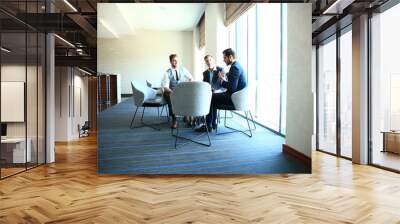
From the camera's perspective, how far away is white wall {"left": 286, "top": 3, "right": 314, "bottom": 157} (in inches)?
168

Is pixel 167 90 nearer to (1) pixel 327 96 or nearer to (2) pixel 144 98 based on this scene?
(2) pixel 144 98

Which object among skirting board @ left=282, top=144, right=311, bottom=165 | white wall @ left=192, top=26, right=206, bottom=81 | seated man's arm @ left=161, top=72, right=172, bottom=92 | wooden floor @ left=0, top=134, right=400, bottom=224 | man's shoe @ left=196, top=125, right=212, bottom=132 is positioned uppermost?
white wall @ left=192, top=26, right=206, bottom=81

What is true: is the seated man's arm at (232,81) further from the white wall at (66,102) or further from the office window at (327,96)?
the white wall at (66,102)

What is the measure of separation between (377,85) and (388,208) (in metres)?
3.02

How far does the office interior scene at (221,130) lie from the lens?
10.3 ft

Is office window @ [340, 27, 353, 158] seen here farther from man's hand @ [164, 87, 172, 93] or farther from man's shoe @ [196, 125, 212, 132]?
man's hand @ [164, 87, 172, 93]

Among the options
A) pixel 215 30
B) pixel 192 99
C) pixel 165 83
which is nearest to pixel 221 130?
pixel 192 99

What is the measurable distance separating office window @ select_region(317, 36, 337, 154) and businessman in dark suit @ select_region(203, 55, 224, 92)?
11.9 feet

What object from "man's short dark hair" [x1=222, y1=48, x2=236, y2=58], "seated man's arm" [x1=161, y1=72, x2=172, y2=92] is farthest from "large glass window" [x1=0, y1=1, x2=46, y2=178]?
"man's short dark hair" [x1=222, y1=48, x2=236, y2=58]

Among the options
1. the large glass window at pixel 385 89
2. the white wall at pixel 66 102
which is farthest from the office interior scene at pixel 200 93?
the white wall at pixel 66 102

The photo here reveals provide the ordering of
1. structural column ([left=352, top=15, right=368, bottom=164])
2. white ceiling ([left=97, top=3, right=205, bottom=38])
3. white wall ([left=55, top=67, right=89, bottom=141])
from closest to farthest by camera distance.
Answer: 1. white ceiling ([left=97, top=3, right=205, bottom=38])
2. structural column ([left=352, top=15, right=368, bottom=164])
3. white wall ([left=55, top=67, right=89, bottom=141])

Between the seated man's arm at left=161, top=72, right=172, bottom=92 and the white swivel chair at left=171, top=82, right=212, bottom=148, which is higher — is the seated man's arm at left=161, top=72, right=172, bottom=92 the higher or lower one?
the higher one

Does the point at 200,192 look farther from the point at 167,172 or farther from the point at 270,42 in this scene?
the point at 270,42

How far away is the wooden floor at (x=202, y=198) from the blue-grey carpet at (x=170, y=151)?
0.16 metres
